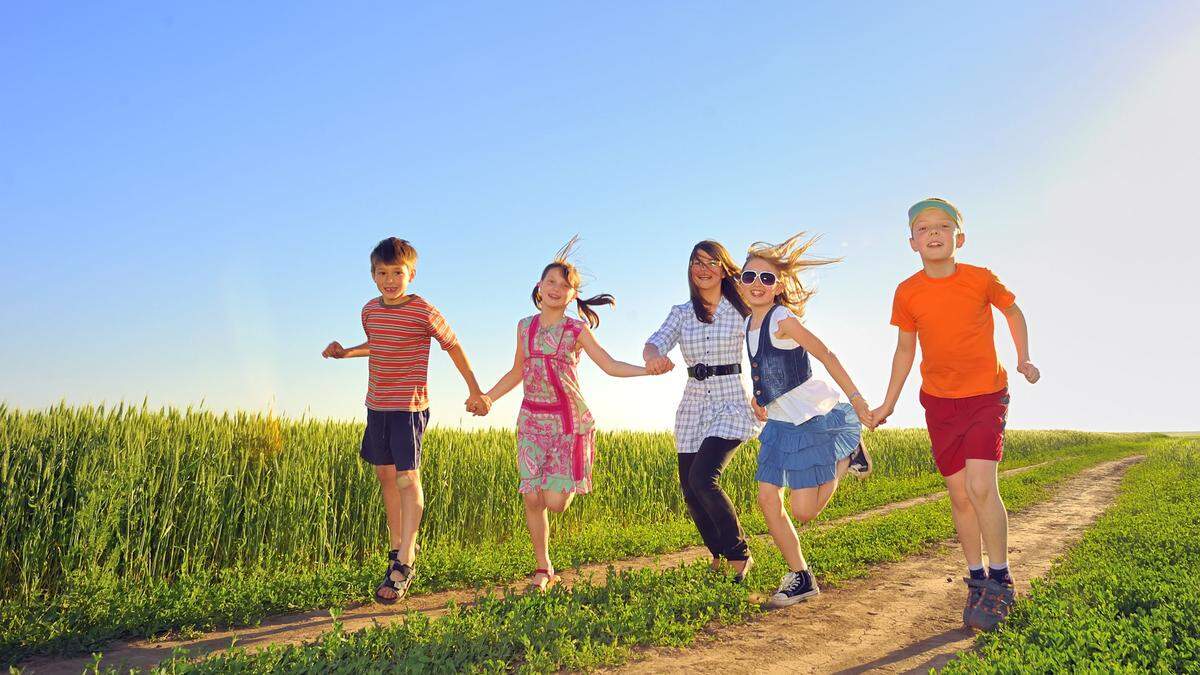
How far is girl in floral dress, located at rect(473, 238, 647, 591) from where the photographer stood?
562 centimetres

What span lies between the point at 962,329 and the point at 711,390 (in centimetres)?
183

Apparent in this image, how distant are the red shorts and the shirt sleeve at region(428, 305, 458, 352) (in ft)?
12.4

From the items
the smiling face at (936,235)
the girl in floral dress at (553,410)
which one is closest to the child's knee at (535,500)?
the girl in floral dress at (553,410)

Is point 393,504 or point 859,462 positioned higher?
point 859,462

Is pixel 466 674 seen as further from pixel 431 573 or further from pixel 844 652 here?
pixel 431 573

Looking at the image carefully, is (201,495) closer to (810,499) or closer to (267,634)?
(267,634)

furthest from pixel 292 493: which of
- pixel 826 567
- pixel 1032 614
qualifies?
pixel 1032 614

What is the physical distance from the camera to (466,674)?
3.71 m

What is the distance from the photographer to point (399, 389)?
5.97 meters

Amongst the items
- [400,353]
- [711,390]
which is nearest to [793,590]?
[711,390]

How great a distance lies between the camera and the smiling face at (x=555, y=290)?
18.9 ft

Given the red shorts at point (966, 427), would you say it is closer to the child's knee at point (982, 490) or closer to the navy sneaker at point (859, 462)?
the child's knee at point (982, 490)

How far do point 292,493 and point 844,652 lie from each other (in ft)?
16.9

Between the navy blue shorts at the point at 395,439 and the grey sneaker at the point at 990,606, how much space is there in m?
4.19
